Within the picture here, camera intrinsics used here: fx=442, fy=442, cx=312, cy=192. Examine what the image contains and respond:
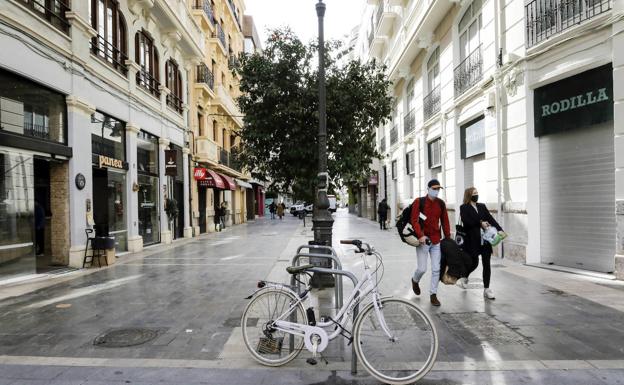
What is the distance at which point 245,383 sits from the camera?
3.79 metres

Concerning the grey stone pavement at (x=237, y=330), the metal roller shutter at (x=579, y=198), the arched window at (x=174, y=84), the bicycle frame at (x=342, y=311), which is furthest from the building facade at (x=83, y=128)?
the metal roller shutter at (x=579, y=198)

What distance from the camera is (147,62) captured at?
53.0ft

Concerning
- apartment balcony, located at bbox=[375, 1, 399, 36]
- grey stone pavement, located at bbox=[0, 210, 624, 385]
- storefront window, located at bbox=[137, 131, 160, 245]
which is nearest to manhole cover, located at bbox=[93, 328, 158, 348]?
grey stone pavement, located at bbox=[0, 210, 624, 385]

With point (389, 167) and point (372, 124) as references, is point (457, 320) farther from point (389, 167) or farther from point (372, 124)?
point (389, 167)

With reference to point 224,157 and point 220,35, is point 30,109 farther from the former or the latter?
point 220,35

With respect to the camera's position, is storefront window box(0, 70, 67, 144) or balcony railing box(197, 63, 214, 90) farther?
balcony railing box(197, 63, 214, 90)

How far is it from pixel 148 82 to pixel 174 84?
3.41 meters

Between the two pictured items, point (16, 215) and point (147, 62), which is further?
point (147, 62)

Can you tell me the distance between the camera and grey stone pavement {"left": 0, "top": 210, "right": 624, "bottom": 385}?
13.0 ft

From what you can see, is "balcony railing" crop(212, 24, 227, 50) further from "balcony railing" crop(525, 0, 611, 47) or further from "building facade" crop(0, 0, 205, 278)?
"balcony railing" crop(525, 0, 611, 47)

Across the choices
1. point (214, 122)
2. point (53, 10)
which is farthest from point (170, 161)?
point (214, 122)

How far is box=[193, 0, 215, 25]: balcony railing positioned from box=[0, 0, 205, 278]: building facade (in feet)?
16.5

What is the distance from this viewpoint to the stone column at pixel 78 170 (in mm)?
10461

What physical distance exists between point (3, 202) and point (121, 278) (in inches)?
105
